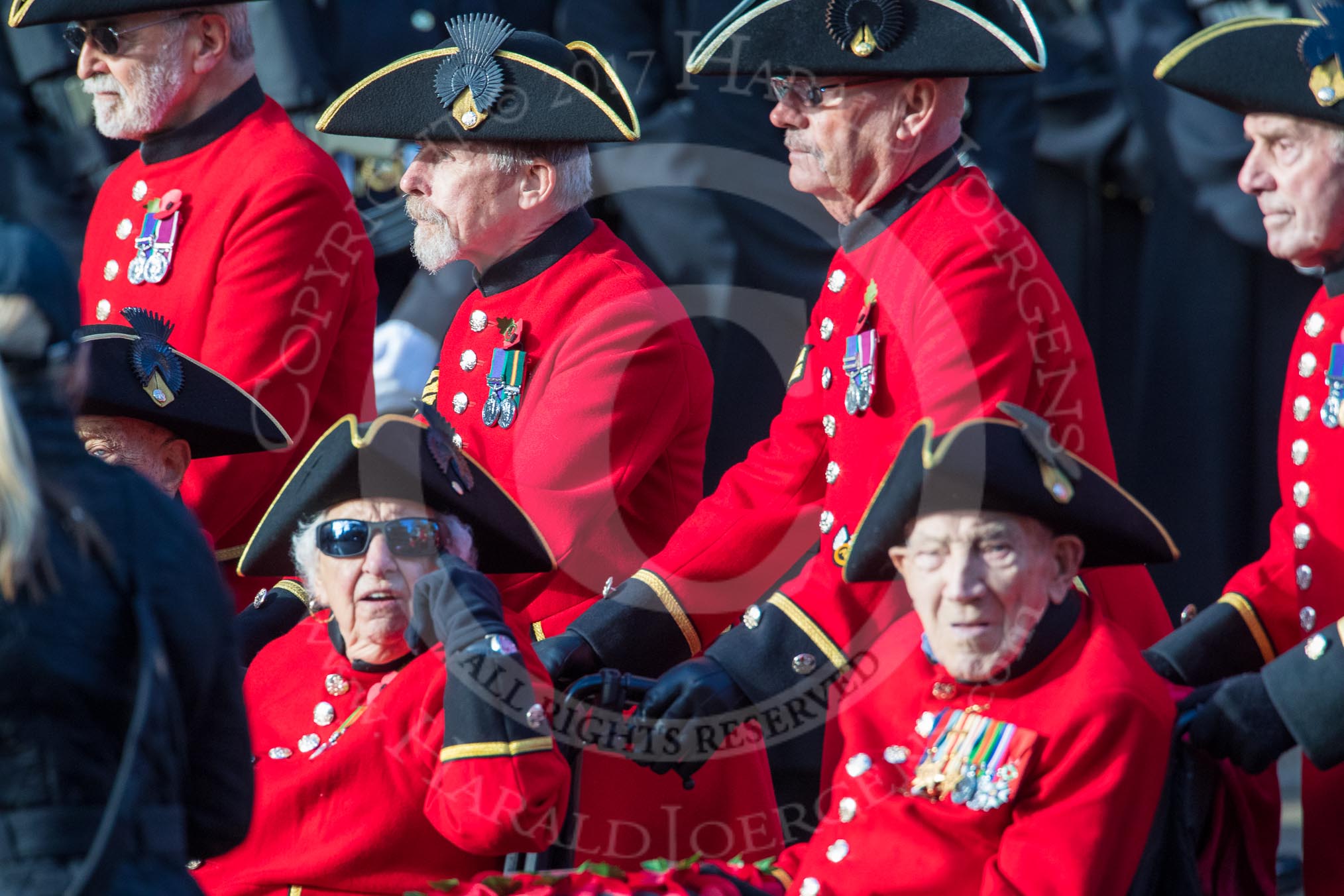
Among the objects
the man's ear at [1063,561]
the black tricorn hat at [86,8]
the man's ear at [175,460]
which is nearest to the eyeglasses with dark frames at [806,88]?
the man's ear at [1063,561]

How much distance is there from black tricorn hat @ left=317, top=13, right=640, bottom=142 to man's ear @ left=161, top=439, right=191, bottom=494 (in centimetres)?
82

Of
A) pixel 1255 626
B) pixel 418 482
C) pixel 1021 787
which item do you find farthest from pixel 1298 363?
pixel 418 482

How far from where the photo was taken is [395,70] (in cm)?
506

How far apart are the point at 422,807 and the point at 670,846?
597 millimetres

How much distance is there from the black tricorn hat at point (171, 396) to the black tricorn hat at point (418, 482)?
0.56m

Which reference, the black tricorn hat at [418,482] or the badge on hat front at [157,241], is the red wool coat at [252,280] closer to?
the badge on hat front at [157,241]

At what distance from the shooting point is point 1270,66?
4086mm

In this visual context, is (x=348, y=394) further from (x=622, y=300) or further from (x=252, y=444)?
(x=622, y=300)

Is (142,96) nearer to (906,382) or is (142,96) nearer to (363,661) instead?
(363,661)

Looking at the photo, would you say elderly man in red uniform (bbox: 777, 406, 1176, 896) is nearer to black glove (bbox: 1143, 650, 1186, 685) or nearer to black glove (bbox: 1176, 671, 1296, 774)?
black glove (bbox: 1176, 671, 1296, 774)

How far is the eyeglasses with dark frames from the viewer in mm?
4301

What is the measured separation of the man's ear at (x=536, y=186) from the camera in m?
4.93

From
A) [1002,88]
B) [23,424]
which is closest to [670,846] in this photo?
[23,424]

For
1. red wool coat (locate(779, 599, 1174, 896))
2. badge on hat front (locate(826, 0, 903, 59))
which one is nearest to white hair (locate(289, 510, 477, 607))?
red wool coat (locate(779, 599, 1174, 896))
